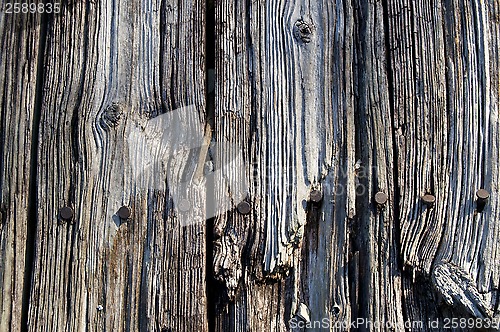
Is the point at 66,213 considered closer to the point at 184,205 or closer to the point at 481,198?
the point at 184,205

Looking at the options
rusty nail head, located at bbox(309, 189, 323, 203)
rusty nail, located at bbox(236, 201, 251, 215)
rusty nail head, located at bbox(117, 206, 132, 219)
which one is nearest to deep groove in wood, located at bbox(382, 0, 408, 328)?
rusty nail head, located at bbox(309, 189, 323, 203)

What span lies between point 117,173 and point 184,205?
24 centimetres

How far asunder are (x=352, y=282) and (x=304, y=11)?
90cm

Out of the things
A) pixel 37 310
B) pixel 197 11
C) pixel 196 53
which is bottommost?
pixel 37 310

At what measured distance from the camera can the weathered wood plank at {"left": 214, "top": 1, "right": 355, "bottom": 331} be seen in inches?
86.7

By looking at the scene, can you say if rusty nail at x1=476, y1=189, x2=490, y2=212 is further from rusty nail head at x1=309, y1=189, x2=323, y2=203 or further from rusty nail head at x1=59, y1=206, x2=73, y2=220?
rusty nail head at x1=59, y1=206, x2=73, y2=220

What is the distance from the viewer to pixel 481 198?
2182 millimetres

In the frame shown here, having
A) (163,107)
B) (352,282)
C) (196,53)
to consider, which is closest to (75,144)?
(163,107)

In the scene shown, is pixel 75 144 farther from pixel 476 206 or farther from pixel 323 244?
pixel 476 206

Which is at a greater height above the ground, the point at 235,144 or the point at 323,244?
the point at 235,144

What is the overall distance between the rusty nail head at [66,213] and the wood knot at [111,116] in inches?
11.4

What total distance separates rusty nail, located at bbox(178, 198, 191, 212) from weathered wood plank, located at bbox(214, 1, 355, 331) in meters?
0.11

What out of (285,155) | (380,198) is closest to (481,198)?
(380,198)

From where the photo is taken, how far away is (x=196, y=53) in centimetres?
235
